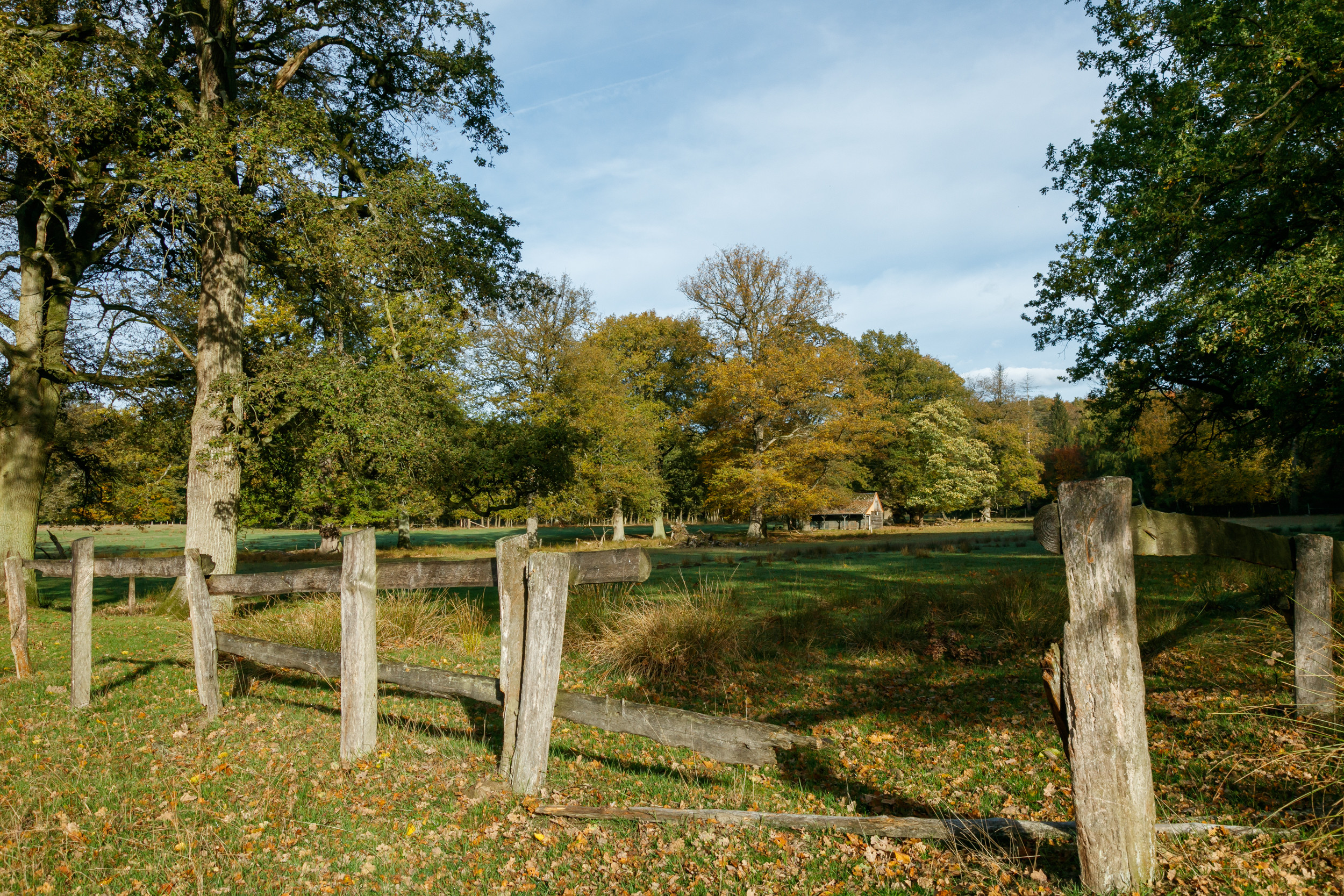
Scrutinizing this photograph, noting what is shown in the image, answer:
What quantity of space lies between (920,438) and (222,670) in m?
53.6

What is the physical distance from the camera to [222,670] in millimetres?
8578

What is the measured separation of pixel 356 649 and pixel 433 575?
83 cm

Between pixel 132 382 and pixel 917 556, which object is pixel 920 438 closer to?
pixel 917 556

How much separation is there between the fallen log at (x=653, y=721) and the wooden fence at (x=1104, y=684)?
5.14 feet

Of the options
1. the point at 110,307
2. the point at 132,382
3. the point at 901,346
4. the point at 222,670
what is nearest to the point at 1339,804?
the point at 222,670

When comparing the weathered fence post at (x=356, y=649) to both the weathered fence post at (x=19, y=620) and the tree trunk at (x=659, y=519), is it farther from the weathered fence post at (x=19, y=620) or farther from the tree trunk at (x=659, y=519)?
the tree trunk at (x=659, y=519)

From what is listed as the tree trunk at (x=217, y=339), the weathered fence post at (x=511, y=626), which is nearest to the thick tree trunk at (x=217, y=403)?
the tree trunk at (x=217, y=339)

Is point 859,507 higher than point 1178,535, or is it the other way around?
point 1178,535

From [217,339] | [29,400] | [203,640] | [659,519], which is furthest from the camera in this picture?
[659,519]

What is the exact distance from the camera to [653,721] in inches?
180

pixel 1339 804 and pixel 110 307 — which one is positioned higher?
pixel 110 307

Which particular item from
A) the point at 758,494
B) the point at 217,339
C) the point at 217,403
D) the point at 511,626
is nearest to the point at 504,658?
the point at 511,626

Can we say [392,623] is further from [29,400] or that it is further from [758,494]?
[758,494]

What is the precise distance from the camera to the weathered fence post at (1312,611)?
16.4 ft
